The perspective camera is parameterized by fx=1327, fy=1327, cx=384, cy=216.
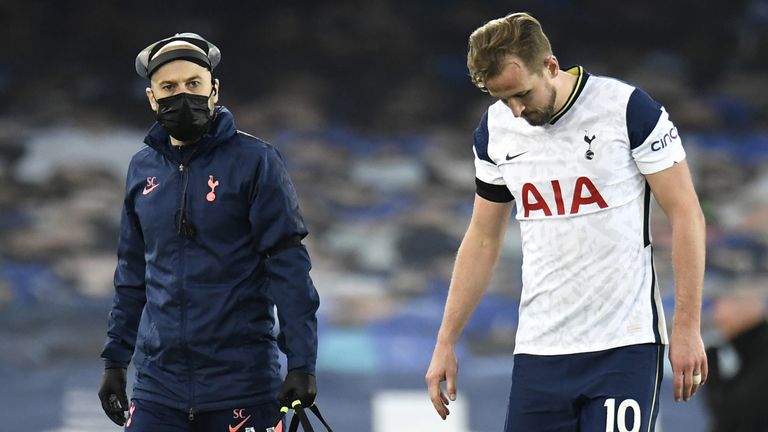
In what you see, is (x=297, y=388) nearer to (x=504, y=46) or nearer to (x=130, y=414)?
(x=130, y=414)

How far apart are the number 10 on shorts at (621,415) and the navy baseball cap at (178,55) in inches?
55.8

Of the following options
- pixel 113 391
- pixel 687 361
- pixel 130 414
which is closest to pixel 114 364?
pixel 113 391

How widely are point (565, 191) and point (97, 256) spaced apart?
299 inches

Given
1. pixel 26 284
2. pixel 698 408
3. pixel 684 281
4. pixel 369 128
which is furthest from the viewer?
pixel 369 128

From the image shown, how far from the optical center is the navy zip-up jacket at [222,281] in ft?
11.4

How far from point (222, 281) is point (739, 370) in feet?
8.82

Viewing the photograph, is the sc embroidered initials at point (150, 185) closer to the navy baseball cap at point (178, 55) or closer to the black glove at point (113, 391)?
the navy baseball cap at point (178, 55)

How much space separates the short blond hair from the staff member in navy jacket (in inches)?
24.2

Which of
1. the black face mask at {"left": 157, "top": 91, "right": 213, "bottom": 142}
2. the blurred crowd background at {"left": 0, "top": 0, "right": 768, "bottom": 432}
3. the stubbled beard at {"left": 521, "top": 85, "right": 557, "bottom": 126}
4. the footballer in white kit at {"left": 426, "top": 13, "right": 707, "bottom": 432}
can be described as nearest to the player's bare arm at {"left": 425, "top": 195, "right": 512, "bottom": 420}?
the footballer in white kit at {"left": 426, "top": 13, "right": 707, "bottom": 432}

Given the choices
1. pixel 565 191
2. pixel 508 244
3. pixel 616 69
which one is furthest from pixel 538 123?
pixel 616 69

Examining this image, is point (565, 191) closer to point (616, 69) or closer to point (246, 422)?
point (246, 422)

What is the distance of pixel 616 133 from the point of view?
3.44 metres

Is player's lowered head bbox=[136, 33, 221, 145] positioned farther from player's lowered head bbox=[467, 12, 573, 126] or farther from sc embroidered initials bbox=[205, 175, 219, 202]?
player's lowered head bbox=[467, 12, 573, 126]

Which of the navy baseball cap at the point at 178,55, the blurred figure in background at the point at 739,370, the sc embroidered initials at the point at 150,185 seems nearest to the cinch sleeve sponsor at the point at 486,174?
the navy baseball cap at the point at 178,55
